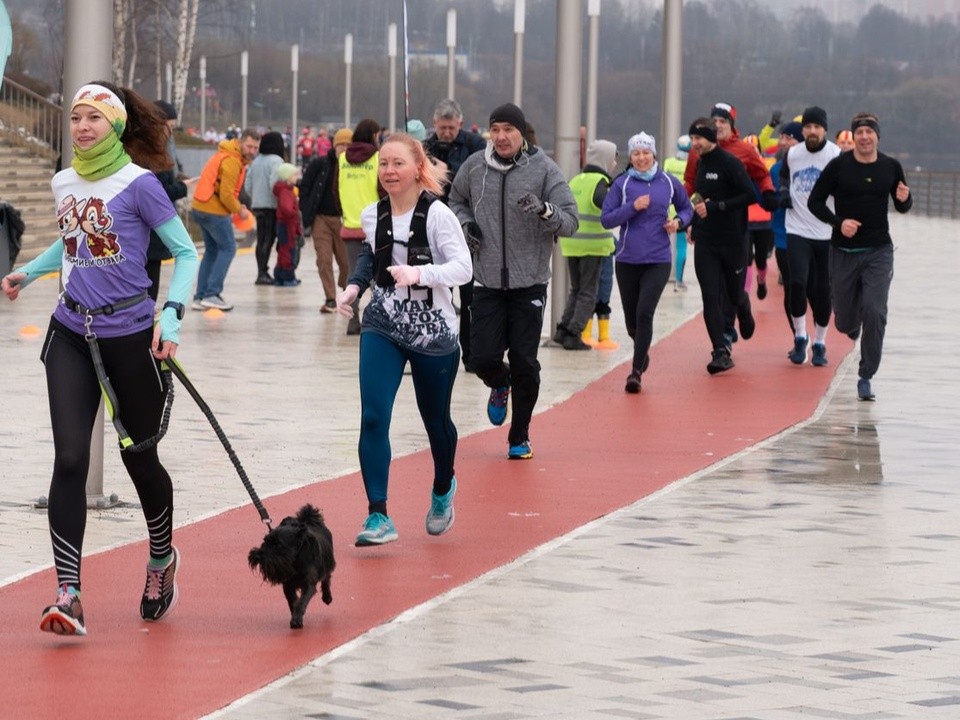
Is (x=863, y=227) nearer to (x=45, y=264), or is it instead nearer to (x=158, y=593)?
(x=45, y=264)

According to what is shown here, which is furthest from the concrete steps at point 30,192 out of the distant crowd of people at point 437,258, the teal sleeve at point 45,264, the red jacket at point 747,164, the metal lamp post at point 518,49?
the teal sleeve at point 45,264

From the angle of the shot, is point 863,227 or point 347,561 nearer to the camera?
point 347,561

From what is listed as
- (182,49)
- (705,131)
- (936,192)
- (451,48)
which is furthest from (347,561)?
(182,49)

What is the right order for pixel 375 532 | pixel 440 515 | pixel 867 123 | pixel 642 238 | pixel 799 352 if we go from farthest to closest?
pixel 799 352 < pixel 642 238 < pixel 867 123 < pixel 440 515 < pixel 375 532

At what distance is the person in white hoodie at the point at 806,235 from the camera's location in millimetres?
16016

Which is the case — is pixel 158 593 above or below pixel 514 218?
below

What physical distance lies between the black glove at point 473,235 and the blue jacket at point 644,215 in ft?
10.6

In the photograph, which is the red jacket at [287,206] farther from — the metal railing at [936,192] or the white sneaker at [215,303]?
the metal railing at [936,192]

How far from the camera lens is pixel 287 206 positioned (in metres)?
24.2

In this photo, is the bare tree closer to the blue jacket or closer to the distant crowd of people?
the distant crowd of people

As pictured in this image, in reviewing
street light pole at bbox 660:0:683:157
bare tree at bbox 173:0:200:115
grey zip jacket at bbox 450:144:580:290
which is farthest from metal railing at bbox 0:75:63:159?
bare tree at bbox 173:0:200:115

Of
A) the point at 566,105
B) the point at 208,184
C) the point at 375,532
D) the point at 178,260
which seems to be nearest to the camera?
the point at 178,260

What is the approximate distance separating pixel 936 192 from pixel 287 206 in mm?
32927

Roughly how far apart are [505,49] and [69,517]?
71.6 m
